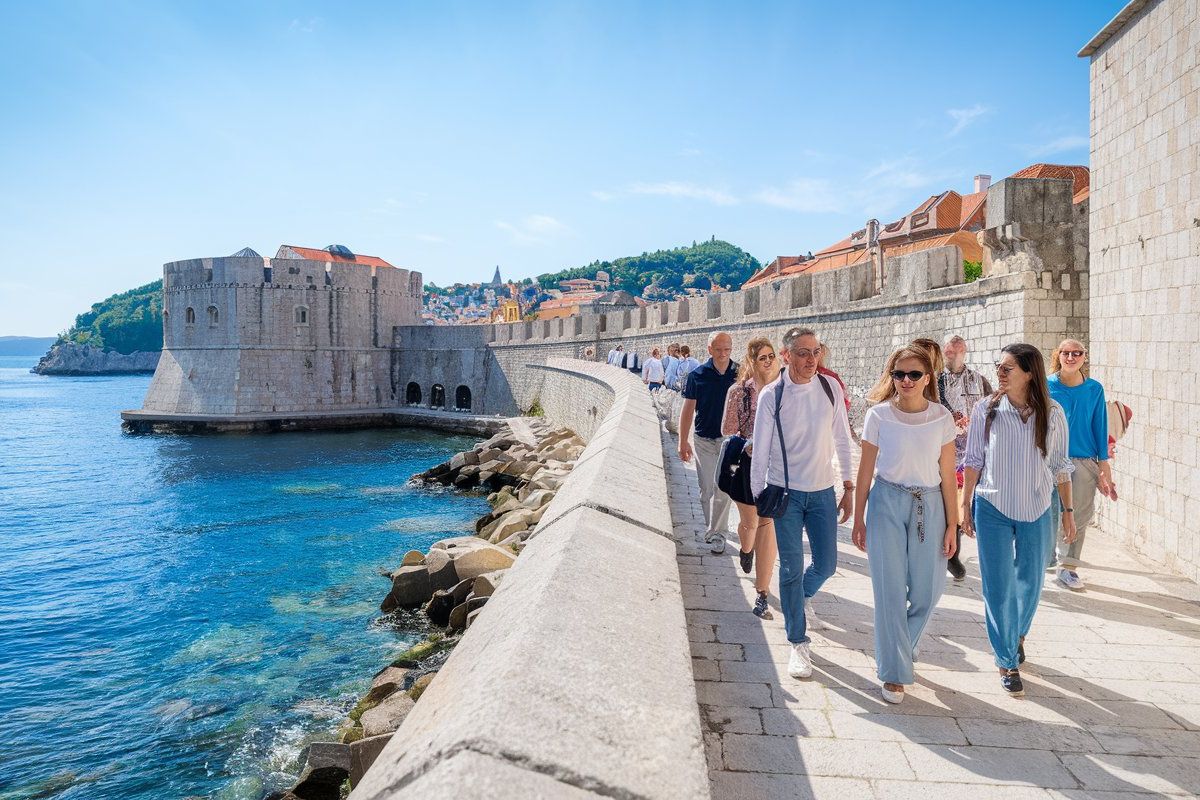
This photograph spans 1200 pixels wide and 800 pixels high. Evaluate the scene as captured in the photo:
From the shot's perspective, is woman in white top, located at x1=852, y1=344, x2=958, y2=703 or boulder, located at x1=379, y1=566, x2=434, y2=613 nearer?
woman in white top, located at x1=852, y1=344, x2=958, y2=703

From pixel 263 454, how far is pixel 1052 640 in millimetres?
27804

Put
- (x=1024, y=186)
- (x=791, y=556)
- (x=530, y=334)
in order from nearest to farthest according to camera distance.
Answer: (x=791, y=556) → (x=1024, y=186) → (x=530, y=334)

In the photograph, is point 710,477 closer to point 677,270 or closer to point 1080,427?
point 1080,427

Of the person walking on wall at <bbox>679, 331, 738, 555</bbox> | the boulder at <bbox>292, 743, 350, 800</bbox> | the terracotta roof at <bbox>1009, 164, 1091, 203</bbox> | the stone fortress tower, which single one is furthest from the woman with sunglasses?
the stone fortress tower

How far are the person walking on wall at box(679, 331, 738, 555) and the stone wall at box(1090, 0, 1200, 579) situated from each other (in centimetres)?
294

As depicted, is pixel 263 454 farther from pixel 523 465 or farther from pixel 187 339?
pixel 523 465

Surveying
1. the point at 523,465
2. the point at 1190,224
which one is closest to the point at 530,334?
the point at 523,465

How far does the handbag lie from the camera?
3461 mm

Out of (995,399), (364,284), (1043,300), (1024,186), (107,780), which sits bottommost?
(107,780)

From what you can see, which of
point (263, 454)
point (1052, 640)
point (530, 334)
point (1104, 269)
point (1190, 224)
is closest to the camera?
point (1052, 640)

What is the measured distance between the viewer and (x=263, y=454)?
2734cm

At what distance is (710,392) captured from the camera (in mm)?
5332

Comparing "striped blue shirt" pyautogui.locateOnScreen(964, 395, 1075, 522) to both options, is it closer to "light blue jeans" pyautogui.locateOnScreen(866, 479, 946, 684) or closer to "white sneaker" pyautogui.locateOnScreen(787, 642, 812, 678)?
"light blue jeans" pyautogui.locateOnScreen(866, 479, 946, 684)

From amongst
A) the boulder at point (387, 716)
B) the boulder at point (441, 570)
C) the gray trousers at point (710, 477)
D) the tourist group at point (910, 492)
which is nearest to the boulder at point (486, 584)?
the boulder at point (441, 570)
